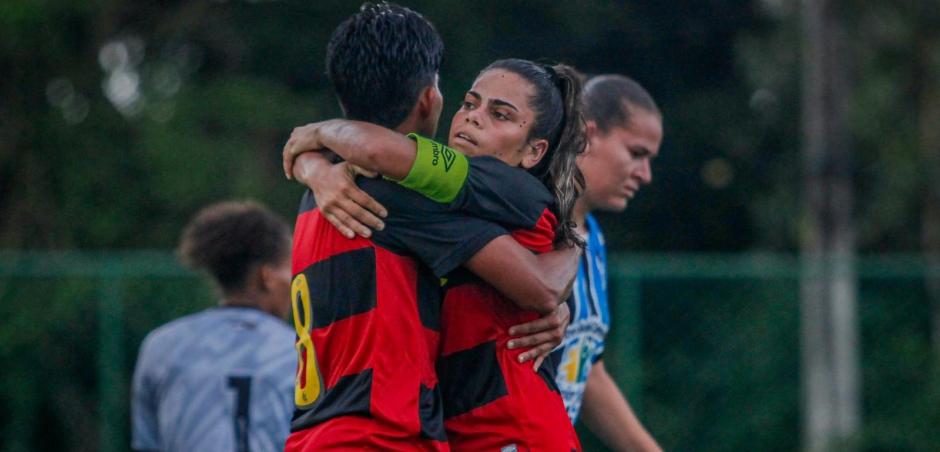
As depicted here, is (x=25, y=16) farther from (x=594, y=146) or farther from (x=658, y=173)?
(x=594, y=146)

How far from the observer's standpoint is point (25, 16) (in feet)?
44.5

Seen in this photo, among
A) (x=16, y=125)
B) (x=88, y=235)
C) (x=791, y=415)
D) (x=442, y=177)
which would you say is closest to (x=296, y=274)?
(x=442, y=177)

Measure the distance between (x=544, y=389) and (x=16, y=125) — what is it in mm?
11975

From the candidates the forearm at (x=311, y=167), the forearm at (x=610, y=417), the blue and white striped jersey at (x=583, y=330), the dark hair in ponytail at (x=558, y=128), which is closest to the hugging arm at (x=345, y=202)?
the forearm at (x=311, y=167)

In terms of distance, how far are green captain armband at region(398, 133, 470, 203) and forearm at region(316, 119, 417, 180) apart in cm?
2

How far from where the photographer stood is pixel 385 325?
2854mm

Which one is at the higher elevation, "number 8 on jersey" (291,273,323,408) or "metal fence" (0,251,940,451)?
"metal fence" (0,251,940,451)

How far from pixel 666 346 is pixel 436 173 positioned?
6555 millimetres

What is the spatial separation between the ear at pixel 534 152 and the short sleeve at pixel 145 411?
181cm

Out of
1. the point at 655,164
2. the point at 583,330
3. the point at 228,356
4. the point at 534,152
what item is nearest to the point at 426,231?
the point at 534,152

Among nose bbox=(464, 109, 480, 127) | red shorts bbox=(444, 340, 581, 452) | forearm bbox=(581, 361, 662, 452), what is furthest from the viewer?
forearm bbox=(581, 361, 662, 452)

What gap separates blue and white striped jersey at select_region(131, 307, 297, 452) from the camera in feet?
14.0

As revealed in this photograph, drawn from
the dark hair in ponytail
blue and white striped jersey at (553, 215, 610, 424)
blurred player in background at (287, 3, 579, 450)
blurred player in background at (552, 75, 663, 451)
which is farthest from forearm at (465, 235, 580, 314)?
blurred player in background at (552, 75, 663, 451)

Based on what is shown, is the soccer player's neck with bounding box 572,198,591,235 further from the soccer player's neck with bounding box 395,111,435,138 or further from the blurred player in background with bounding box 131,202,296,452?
the soccer player's neck with bounding box 395,111,435,138
